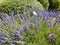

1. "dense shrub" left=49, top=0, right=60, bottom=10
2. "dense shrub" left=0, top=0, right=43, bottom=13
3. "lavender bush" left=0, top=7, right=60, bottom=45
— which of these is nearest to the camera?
"lavender bush" left=0, top=7, right=60, bottom=45

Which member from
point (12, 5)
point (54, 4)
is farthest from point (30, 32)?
point (54, 4)

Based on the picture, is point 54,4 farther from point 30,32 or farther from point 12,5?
point 30,32

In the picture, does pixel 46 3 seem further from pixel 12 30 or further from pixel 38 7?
pixel 12 30

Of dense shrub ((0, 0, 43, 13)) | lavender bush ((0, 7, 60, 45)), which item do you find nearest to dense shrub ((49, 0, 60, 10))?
dense shrub ((0, 0, 43, 13))

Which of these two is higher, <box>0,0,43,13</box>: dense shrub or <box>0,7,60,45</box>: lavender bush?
<box>0,0,43,13</box>: dense shrub

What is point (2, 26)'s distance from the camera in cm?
255

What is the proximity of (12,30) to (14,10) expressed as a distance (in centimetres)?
80

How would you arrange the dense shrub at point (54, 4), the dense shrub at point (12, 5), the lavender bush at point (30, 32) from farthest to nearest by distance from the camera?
the dense shrub at point (54, 4)
the dense shrub at point (12, 5)
the lavender bush at point (30, 32)

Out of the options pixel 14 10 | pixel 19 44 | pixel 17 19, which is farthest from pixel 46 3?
pixel 19 44

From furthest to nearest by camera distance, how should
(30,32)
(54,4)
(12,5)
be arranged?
(54,4) < (12,5) < (30,32)

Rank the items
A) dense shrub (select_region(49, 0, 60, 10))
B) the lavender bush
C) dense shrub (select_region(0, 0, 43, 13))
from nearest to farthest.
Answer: the lavender bush
dense shrub (select_region(0, 0, 43, 13))
dense shrub (select_region(49, 0, 60, 10))

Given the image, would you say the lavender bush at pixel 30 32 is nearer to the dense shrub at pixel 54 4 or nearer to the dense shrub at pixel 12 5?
the dense shrub at pixel 12 5

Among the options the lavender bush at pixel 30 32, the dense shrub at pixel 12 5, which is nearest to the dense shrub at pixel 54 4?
the dense shrub at pixel 12 5

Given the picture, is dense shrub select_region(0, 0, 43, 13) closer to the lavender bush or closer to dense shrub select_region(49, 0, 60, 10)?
the lavender bush
